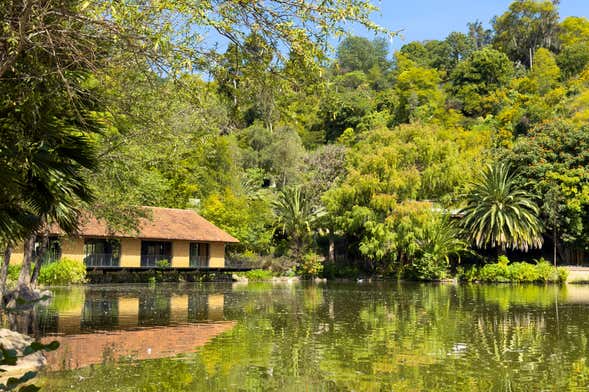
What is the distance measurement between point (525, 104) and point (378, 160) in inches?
1271

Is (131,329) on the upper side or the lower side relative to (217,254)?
lower

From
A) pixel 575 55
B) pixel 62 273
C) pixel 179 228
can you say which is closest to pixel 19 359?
pixel 62 273

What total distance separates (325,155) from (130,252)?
20256 mm

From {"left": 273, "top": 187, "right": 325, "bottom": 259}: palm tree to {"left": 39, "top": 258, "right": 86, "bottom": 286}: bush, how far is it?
18635 millimetres

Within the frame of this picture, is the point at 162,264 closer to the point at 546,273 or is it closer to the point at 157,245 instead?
the point at 157,245

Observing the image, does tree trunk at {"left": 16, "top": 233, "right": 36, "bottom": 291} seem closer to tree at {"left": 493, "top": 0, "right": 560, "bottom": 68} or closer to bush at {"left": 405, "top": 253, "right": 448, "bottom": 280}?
bush at {"left": 405, "top": 253, "right": 448, "bottom": 280}

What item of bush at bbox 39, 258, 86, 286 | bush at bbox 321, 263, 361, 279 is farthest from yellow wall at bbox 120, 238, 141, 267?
bush at bbox 321, 263, 361, 279

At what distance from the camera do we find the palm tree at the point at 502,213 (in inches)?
1702

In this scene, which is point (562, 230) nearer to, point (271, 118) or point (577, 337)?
point (577, 337)

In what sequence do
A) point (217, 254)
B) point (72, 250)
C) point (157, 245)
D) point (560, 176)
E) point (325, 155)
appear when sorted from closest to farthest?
point (72, 250) < point (560, 176) < point (157, 245) < point (217, 254) < point (325, 155)

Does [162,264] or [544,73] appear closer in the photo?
[162,264]

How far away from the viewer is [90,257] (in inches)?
1564

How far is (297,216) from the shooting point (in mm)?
50500

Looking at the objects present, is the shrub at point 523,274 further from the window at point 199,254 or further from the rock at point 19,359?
the rock at point 19,359
